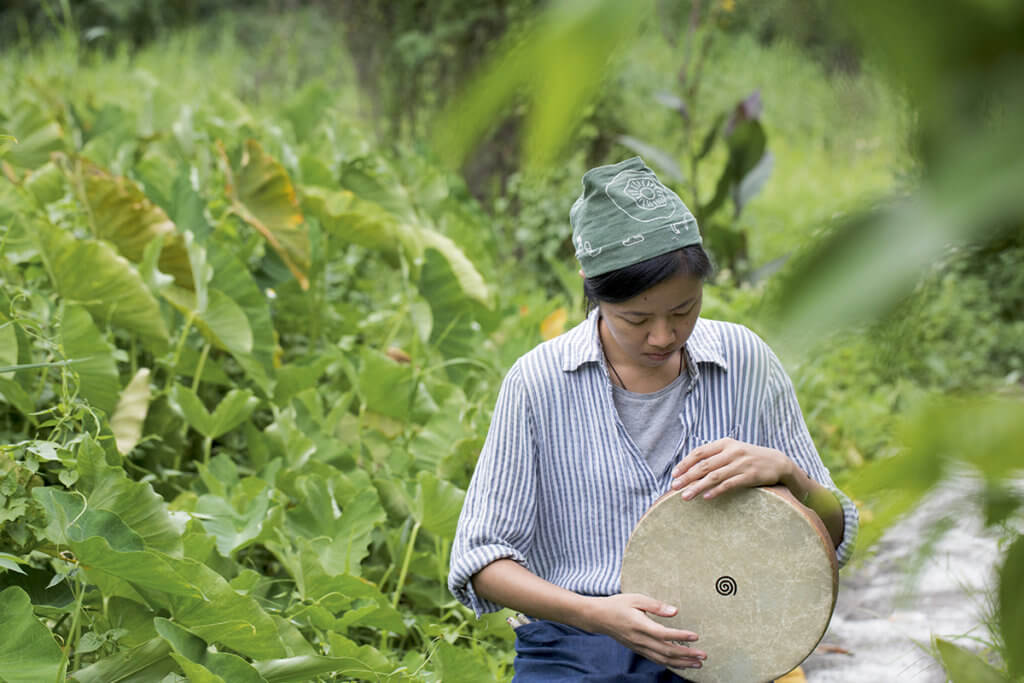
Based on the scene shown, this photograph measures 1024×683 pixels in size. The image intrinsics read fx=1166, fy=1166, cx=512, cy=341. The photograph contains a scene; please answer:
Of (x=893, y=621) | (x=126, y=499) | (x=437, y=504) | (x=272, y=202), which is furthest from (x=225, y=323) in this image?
(x=893, y=621)

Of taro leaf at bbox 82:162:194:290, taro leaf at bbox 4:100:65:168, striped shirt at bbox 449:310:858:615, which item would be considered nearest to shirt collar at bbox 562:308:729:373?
striped shirt at bbox 449:310:858:615

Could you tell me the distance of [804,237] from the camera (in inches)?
17.6

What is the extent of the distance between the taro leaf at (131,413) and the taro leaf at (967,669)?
6.73 feet

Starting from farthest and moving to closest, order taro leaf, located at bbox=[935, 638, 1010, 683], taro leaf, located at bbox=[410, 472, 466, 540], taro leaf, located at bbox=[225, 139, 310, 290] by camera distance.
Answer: taro leaf, located at bbox=[225, 139, 310, 290]
taro leaf, located at bbox=[410, 472, 466, 540]
taro leaf, located at bbox=[935, 638, 1010, 683]

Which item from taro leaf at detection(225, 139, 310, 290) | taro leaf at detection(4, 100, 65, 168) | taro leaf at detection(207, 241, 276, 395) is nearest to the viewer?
taro leaf at detection(207, 241, 276, 395)

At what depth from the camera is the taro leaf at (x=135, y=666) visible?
182 cm

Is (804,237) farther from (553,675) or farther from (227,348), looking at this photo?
(227,348)

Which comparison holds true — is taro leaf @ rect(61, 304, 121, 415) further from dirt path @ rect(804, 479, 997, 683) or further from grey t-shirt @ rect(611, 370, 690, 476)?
dirt path @ rect(804, 479, 997, 683)

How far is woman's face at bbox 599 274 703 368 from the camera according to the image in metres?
1.82

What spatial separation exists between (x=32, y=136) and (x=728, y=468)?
3188 mm

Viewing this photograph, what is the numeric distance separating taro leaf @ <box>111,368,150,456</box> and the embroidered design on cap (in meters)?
1.29

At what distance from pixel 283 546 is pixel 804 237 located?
2.12 meters

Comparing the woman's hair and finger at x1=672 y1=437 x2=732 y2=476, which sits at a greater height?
the woman's hair

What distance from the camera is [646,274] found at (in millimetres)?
1803
